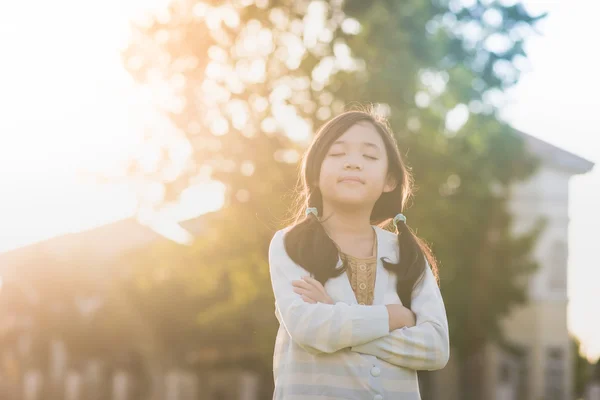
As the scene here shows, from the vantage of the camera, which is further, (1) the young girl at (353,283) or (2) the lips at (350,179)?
(2) the lips at (350,179)

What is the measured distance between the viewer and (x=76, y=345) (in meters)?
15.6

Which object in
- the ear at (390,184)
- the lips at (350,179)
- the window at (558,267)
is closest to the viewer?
the lips at (350,179)

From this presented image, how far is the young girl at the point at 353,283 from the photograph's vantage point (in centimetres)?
249

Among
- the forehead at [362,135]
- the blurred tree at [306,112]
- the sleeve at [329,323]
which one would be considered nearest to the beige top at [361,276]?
the sleeve at [329,323]

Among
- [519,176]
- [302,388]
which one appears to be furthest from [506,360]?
[302,388]

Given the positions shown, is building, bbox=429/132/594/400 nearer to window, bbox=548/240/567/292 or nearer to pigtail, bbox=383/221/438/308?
window, bbox=548/240/567/292

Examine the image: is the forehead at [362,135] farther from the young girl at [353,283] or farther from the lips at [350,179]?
the lips at [350,179]

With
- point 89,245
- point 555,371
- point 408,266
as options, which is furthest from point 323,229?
point 555,371

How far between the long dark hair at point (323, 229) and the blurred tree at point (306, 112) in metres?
7.47

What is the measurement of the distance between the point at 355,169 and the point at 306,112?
812 cm

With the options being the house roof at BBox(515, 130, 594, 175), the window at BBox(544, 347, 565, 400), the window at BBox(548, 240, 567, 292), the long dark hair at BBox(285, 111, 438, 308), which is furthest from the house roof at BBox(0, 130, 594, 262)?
the long dark hair at BBox(285, 111, 438, 308)

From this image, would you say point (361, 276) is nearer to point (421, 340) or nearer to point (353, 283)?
point (353, 283)

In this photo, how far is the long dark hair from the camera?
8.74 ft

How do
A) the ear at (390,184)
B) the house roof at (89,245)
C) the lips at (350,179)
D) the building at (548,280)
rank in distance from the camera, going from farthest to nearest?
the building at (548,280), the house roof at (89,245), the ear at (390,184), the lips at (350,179)
